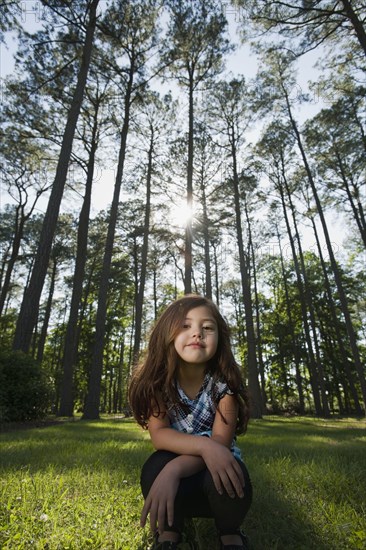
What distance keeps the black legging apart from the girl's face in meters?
0.50

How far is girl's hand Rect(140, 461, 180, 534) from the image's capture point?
4.37 feet

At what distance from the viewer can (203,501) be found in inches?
62.1

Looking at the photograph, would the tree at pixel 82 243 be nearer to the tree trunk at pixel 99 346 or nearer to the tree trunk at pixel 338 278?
the tree trunk at pixel 99 346

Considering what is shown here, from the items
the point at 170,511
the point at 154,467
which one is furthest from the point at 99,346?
the point at 170,511

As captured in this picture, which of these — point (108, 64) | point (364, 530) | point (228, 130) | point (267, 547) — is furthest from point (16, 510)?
point (228, 130)

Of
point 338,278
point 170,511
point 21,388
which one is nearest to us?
point 170,511

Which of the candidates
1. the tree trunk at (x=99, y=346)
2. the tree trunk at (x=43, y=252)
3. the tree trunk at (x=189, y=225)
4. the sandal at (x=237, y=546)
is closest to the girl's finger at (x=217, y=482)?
the sandal at (x=237, y=546)

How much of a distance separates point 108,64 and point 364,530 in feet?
53.5

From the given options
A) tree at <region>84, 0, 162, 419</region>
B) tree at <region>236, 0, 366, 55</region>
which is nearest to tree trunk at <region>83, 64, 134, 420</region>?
tree at <region>84, 0, 162, 419</region>

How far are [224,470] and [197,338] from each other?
634mm

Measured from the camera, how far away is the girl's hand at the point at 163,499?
1331mm

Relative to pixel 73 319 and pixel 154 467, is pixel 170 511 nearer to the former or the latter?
pixel 154 467

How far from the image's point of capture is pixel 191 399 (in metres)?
1.88

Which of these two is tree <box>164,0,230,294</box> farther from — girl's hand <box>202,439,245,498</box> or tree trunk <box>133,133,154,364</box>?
girl's hand <box>202,439,245,498</box>
